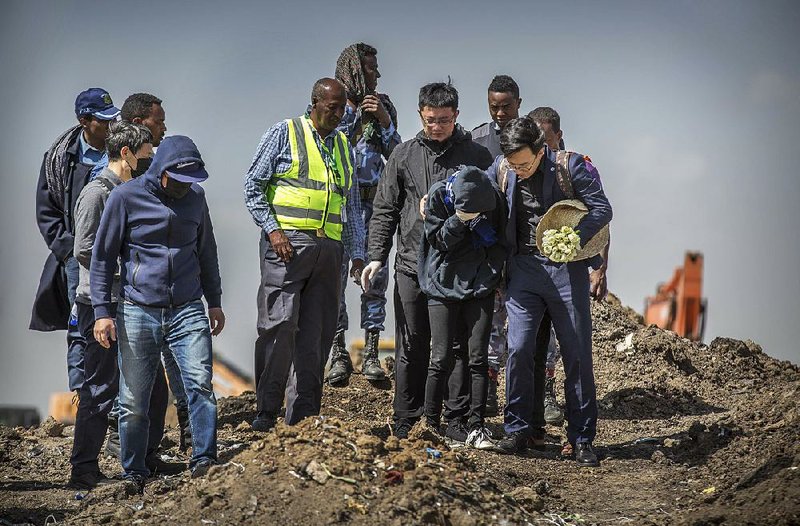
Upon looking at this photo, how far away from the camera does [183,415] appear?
8766 mm

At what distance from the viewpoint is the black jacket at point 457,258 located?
8.46 m

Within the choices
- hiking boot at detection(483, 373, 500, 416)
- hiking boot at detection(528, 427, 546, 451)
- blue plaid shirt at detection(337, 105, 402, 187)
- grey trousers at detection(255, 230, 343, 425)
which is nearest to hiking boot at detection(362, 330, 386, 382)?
hiking boot at detection(483, 373, 500, 416)

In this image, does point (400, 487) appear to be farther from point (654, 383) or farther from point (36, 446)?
point (654, 383)

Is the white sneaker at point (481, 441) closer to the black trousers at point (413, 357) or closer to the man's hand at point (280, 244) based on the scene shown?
the black trousers at point (413, 357)

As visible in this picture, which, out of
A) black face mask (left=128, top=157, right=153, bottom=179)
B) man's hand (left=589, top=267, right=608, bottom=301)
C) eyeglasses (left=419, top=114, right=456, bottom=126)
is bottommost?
man's hand (left=589, top=267, right=608, bottom=301)

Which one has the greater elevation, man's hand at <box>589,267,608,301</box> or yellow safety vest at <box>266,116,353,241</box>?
yellow safety vest at <box>266,116,353,241</box>

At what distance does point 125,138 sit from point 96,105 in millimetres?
1037

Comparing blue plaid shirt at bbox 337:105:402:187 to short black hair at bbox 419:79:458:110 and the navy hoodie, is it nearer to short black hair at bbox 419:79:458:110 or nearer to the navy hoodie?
short black hair at bbox 419:79:458:110

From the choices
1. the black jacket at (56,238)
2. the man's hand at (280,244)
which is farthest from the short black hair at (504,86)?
the black jacket at (56,238)

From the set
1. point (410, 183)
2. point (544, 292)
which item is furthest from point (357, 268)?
point (544, 292)

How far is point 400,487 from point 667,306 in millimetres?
19758

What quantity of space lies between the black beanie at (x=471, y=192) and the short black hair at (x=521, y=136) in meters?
0.27

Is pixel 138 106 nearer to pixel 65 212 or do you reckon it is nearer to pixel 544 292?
pixel 65 212

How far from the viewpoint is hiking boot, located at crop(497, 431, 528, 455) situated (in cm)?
849
